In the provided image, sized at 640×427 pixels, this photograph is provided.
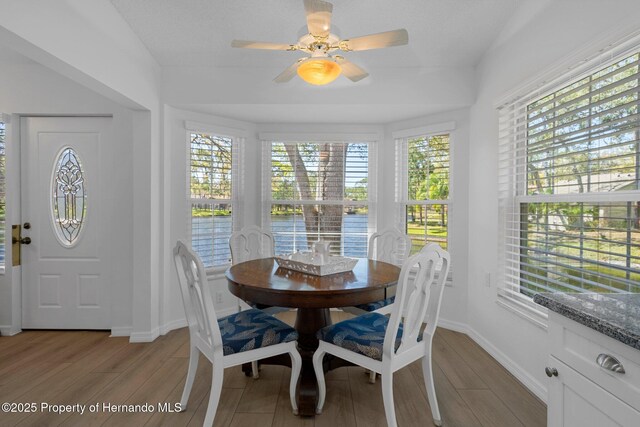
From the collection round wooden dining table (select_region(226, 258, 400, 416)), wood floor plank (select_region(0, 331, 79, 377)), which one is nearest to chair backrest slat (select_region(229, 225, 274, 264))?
round wooden dining table (select_region(226, 258, 400, 416))

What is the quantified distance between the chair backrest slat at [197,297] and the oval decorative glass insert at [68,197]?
1.97m

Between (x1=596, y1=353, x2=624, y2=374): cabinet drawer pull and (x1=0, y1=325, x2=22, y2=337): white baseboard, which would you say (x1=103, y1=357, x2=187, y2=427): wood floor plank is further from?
(x1=596, y1=353, x2=624, y2=374): cabinet drawer pull

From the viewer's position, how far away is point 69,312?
314 centimetres

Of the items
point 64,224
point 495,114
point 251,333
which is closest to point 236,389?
point 251,333

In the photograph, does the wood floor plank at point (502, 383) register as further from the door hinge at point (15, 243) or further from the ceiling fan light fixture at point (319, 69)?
the door hinge at point (15, 243)

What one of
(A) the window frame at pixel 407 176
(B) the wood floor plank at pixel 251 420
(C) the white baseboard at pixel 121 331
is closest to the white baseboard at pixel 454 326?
Result: (A) the window frame at pixel 407 176

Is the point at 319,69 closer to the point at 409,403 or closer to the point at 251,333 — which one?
the point at 251,333

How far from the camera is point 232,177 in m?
3.63

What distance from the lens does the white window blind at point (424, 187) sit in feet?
11.0

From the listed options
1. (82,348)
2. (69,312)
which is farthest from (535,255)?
(69,312)

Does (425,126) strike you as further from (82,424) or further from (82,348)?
(82,348)

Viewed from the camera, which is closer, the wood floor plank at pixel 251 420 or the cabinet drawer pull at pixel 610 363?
the cabinet drawer pull at pixel 610 363

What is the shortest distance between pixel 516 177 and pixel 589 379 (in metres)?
1.89

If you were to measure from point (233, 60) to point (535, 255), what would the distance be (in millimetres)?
2969
